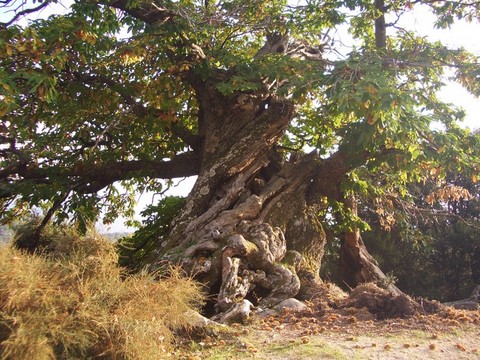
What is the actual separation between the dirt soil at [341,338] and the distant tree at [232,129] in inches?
34.3

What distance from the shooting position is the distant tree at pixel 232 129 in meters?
5.95

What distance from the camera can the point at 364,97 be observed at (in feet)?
17.1

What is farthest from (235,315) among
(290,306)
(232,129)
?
(232,129)

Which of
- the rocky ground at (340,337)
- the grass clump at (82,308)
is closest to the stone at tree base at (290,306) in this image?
the rocky ground at (340,337)

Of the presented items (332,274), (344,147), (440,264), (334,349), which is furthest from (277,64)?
(440,264)

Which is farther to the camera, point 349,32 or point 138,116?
point 349,32

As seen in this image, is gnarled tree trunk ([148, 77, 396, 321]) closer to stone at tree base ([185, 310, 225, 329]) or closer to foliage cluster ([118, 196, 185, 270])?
stone at tree base ([185, 310, 225, 329])

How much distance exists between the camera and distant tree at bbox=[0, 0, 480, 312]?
595 centimetres

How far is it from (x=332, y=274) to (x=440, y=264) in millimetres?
4766

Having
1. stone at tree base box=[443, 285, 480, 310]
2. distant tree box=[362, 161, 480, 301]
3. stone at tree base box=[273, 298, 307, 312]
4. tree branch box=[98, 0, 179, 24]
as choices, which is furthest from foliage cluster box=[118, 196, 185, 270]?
distant tree box=[362, 161, 480, 301]

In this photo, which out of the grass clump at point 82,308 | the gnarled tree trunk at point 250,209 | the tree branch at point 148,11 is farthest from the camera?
the tree branch at point 148,11

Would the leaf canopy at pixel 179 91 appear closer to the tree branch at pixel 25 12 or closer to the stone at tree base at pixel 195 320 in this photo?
the tree branch at pixel 25 12

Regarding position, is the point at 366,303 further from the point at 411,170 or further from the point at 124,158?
the point at 124,158

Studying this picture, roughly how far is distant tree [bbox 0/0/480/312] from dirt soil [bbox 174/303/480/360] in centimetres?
87
